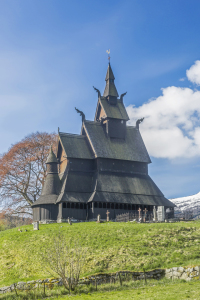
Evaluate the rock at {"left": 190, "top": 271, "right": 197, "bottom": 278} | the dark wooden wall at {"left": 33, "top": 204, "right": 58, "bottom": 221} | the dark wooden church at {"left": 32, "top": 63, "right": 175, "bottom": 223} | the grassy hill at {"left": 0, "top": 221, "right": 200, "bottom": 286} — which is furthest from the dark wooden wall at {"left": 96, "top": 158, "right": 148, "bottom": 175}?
the rock at {"left": 190, "top": 271, "right": 197, "bottom": 278}

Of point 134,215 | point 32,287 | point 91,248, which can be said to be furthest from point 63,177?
point 32,287

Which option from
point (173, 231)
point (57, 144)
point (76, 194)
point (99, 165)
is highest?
point (57, 144)

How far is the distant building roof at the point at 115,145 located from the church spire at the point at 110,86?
541 cm

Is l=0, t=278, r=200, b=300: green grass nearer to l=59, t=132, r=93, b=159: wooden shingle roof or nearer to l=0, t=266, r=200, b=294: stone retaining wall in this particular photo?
l=0, t=266, r=200, b=294: stone retaining wall

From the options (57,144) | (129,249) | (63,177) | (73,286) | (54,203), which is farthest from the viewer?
(57,144)

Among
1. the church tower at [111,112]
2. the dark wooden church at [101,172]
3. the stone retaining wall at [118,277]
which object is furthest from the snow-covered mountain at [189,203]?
the stone retaining wall at [118,277]

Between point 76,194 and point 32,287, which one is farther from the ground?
point 76,194

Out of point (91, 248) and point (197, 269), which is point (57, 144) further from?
point (197, 269)

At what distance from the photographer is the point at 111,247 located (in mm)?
31828

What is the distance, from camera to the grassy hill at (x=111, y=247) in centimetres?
2812

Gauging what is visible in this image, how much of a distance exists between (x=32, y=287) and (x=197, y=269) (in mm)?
10014

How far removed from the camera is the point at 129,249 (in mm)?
30812

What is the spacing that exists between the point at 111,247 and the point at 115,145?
26648mm

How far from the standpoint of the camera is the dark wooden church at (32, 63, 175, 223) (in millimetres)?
49656
